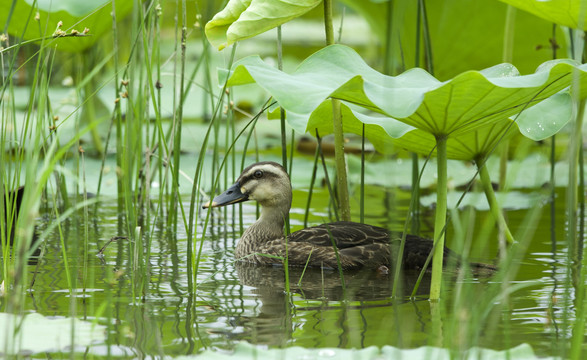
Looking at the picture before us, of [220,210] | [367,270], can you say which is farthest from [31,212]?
[220,210]

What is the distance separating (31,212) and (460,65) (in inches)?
199

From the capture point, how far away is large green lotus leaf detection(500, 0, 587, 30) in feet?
Answer: 13.7

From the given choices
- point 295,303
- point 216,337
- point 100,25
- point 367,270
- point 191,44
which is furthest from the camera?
point 191,44

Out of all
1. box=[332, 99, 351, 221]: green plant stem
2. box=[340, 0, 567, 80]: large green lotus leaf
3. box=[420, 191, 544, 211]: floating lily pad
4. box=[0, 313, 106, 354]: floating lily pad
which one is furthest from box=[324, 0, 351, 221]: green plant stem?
box=[340, 0, 567, 80]: large green lotus leaf

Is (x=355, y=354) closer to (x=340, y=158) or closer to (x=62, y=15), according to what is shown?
(x=340, y=158)

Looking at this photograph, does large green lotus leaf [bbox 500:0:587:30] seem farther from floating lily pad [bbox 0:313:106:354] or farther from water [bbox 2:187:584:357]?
floating lily pad [bbox 0:313:106:354]

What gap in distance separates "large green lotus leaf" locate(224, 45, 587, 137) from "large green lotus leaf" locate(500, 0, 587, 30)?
0.74 meters

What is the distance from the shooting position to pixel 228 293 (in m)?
4.03

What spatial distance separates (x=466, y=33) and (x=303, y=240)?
8.53ft

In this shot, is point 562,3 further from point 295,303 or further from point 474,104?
point 295,303

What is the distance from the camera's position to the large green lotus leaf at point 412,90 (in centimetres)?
311

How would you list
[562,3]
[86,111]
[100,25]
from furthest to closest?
1. [86,111]
2. [100,25]
3. [562,3]

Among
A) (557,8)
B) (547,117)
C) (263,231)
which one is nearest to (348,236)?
(263,231)

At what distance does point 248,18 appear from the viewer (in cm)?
403
